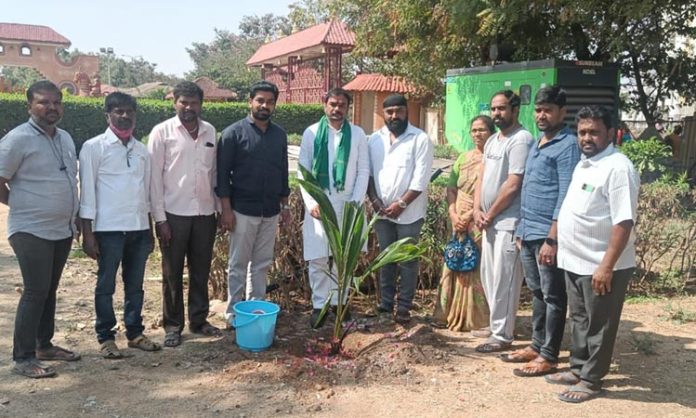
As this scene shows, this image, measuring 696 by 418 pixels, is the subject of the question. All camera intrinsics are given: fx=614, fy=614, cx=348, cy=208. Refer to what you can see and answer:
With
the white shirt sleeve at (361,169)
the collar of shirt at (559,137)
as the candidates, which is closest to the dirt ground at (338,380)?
the white shirt sleeve at (361,169)

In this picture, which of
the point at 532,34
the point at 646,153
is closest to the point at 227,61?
the point at 532,34

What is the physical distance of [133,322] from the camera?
4.33 m

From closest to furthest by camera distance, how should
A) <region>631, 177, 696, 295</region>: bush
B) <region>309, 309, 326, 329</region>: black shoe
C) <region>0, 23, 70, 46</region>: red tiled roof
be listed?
1. <region>309, 309, 326, 329</region>: black shoe
2. <region>631, 177, 696, 295</region>: bush
3. <region>0, 23, 70, 46</region>: red tiled roof

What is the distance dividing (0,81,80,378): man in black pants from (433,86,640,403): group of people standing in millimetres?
2781

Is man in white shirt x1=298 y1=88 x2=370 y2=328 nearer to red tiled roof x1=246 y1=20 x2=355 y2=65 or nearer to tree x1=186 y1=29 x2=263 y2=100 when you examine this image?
red tiled roof x1=246 y1=20 x2=355 y2=65

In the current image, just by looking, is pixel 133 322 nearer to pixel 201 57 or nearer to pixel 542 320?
pixel 542 320

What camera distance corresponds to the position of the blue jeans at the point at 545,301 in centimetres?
386

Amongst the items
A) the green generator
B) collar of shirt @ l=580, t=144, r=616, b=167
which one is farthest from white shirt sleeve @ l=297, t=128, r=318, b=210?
the green generator

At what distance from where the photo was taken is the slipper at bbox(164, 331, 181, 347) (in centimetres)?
439

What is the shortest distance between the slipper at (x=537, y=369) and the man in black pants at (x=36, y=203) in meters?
2.96

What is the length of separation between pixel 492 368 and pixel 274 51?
26.2 metres

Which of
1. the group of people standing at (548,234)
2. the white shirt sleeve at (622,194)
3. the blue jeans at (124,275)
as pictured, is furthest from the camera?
the blue jeans at (124,275)

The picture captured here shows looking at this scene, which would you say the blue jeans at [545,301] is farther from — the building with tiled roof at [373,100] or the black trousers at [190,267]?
the building with tiled roof at [373,100]

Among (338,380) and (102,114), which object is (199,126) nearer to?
(338,380)
